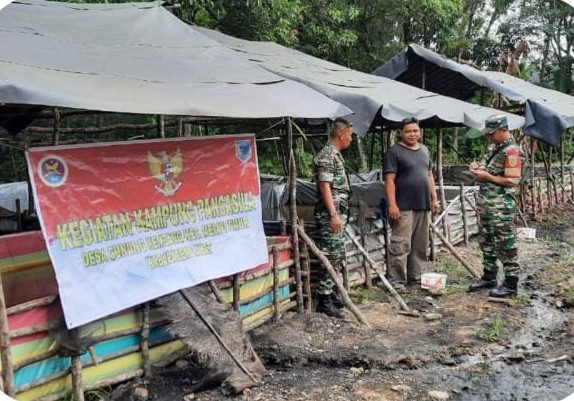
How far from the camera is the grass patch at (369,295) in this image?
618cm

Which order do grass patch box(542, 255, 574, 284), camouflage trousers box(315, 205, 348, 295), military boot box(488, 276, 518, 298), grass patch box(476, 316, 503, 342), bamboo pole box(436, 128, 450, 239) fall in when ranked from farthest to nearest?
1. bamboo pole box(436, 128, 450, 239)
2. grass patch box(542, 255, 574, 284)
3. military boot box(488, 276, 518, 298)
4. camouflage trousers box(315, 205, 348, 295)
5. grass patch box(476, 316, 503, 342)

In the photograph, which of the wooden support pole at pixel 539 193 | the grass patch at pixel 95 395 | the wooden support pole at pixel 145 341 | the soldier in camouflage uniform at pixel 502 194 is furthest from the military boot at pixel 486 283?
the wooden support pole at pixel 539 193

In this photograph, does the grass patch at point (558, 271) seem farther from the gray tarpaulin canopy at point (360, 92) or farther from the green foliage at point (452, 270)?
the gray tarpaulin canopy at point (360, 92)

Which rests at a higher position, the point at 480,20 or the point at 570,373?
the point at 480,20

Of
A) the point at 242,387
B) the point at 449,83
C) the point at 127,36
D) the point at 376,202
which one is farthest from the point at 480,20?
the point at 242,387

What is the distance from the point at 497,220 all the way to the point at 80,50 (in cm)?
423

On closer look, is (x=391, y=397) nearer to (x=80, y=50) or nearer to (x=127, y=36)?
(x=80, y=50)

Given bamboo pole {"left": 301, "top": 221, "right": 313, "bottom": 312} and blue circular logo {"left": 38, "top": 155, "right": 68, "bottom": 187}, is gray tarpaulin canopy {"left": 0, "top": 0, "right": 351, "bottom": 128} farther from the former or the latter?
bamboo pole {"left": 301, "top": 221, "right": 313, "bottom": 312}

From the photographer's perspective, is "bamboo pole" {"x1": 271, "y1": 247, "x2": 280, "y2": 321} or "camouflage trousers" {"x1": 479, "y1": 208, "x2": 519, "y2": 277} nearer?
"bamboo pole" {"x1": 271, "y1": 247, "x2": 280, "y2": 321}

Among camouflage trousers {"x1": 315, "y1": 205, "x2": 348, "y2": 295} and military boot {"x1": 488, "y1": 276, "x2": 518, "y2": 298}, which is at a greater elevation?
camouflage trousers {"x1": 315, "y1": 205, "x2": 348, "y2": 295}

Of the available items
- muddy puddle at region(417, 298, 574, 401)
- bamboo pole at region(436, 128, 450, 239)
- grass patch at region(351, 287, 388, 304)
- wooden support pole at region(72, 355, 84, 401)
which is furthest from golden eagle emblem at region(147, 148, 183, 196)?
bamboo pole at region(436, 128, 450, 239)

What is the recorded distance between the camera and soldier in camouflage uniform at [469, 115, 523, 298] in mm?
5934

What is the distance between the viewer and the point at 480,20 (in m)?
22.1

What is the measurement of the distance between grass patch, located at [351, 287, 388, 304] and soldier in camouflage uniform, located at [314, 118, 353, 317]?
1.79 feet
